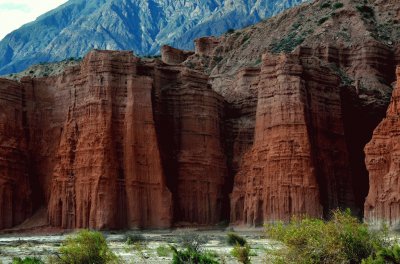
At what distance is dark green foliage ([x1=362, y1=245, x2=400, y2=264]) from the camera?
28.0 meters

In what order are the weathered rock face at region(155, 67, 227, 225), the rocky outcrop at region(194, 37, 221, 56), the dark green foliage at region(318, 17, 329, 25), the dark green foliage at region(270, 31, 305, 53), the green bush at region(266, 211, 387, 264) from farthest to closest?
the rocky outcrop at region(194, 37, 221, 56), the dark green foliage at region(318, 17, 329, 25), the dark green foliage at region(270, 31, 305, 53), the weathered rock face at region(155, 67, 227, 225), the green bush at region(266, 211, 387, 264)

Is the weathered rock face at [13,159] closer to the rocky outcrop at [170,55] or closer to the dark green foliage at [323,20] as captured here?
the rocky outcrop at [170,55]

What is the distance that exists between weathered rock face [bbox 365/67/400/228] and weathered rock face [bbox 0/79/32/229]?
34276 millimetres

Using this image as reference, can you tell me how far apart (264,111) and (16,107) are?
25.6 m

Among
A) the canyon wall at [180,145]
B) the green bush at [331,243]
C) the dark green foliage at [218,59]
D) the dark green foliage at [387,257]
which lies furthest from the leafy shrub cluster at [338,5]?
the dark green foliage at [387,257]

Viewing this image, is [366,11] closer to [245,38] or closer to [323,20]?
[323,20]

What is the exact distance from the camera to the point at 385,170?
66.8 m

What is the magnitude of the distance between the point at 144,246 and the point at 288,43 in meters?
55.0

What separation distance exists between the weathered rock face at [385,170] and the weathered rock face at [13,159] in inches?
1349

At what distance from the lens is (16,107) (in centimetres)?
8412

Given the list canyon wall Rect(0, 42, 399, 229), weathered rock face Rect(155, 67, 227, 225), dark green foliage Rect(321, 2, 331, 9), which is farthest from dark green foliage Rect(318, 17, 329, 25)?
weathered rock face Rect(155, 67, 227, 225)

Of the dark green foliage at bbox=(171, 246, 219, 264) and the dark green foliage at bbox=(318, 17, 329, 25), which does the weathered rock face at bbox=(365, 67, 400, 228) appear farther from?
the dark green foliage at bbox=(318, 17, 329, 25)

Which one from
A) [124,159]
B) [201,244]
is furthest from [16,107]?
[201,244]

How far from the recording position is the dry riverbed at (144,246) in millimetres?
44312
